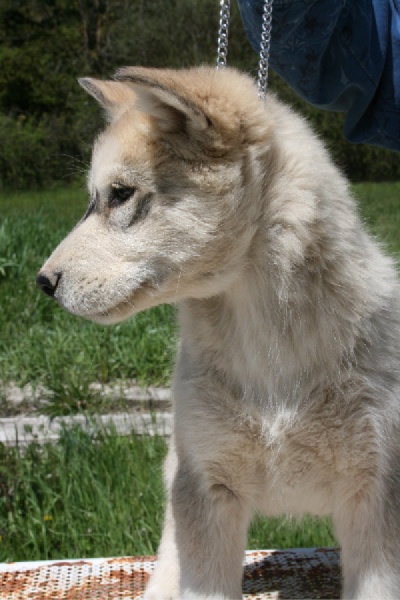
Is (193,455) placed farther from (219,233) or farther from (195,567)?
(219,233)

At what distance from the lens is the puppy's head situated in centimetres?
204

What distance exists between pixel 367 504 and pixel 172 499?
53cm

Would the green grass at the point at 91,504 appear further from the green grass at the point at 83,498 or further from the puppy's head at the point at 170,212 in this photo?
the puppy's head at the point at 170,212

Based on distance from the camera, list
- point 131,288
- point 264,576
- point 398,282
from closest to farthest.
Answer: point 131,288, point 398,282, point 264,576

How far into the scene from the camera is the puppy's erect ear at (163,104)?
74.2 inches

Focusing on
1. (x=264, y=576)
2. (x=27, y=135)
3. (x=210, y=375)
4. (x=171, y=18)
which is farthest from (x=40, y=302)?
(x=171, y=18)

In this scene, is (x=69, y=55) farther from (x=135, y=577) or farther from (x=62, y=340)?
(x=135, y=577)

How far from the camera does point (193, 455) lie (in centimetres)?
219

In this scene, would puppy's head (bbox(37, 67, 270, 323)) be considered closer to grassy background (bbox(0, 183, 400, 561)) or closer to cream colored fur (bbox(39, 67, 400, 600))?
cream colored fur (bbox(39, 67, 400, 600))

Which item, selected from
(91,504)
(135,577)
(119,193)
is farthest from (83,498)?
(119,193)

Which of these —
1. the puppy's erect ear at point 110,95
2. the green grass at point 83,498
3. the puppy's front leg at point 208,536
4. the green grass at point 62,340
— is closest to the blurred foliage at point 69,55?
the green grass at point 62,340

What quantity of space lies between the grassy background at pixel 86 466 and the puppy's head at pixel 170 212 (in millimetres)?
555

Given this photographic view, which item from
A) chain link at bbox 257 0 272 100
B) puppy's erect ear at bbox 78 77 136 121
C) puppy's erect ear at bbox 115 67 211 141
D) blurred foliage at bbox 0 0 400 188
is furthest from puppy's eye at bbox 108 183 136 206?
blurred foliage at bbox 0 0 400 188

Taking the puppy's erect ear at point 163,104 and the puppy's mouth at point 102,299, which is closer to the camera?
the puppy's erect ear at point 163,104
